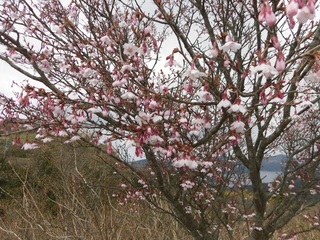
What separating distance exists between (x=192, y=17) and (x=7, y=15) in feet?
9.84

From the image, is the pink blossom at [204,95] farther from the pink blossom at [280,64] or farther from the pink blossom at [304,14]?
the pink blossom at [304,14]

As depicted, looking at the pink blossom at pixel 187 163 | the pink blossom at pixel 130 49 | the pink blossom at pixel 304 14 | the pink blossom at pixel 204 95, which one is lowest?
the pink blossom at pixel 187 163

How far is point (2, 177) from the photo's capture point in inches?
615

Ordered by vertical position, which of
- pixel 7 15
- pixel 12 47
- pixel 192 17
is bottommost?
pixel 12 47

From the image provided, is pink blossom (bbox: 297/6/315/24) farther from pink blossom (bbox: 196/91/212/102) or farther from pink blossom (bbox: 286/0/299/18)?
A: pink blossom (bbox: 196/91/212/102)

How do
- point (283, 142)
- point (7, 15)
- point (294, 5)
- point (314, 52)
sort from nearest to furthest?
point (294, 5)
point (314, 52)
point (7, 15)
point (283, 142)

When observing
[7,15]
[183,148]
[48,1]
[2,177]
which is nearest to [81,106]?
[183,148]

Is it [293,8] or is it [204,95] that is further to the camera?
[204,95]

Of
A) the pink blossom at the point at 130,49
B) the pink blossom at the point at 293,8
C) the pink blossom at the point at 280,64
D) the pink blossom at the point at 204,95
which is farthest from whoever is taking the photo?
the pink blossom at the point at 130,49

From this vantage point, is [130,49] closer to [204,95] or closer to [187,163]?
[204,95]

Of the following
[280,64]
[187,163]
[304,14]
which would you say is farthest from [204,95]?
[304,14]

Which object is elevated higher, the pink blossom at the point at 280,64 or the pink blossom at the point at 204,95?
the pink blossom at the point at 204,95

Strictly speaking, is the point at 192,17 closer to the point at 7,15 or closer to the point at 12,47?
the point at 7,15

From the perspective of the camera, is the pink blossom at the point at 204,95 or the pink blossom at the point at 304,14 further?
the pink blossom at the point at 204,95
